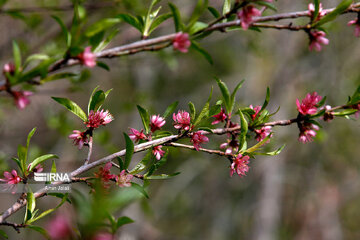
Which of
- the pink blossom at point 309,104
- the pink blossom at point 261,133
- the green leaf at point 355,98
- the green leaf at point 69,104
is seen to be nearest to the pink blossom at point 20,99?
the green leaf at point 69,104

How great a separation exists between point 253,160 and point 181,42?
4511mm

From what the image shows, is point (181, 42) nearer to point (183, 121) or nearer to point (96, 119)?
point (183, 121)

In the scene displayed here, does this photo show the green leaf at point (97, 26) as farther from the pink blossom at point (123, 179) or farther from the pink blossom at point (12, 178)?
the pink blossom at point (12, 178)

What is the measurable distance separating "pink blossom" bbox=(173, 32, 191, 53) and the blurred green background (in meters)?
2.52

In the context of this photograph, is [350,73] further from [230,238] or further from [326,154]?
[230,238]

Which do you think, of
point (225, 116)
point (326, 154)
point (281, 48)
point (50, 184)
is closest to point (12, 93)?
point (50, 184)

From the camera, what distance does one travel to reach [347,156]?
5918mm

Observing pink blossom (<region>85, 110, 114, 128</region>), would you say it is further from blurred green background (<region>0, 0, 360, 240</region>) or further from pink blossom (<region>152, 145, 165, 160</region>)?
blurred green background (<region>0, 0, 360, 240</region>)

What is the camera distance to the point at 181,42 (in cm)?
104

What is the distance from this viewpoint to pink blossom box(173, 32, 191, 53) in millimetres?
1036

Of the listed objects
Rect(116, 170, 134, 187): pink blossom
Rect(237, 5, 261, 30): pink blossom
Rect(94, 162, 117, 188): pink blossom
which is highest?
Rect(237, 5, 261, 30): pink blossom

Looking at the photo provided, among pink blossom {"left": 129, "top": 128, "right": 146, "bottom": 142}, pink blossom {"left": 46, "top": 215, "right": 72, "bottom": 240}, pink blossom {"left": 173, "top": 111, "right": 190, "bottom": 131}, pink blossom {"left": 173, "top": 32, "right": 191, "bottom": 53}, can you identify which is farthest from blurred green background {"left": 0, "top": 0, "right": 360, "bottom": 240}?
pink blossom {"left": 46, "top": 215, "right": 72, "bottom": 240}

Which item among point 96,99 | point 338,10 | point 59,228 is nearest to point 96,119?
point 96,99

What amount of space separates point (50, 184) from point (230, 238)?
17.0 ft
